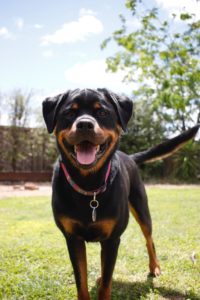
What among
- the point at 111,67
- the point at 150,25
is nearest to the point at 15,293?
the point at 150,25

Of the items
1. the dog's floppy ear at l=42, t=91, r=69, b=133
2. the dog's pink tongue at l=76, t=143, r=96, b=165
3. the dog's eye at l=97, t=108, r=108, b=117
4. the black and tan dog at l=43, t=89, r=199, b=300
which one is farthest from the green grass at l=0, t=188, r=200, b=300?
the dog's eye at l=97, t=108, r=108, b=117

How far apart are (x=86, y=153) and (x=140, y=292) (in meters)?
1.61

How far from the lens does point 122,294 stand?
143 inches

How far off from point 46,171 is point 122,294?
53.8 ft

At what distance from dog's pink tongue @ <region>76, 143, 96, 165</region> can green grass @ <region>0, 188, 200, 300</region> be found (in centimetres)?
143

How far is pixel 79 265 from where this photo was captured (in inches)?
124

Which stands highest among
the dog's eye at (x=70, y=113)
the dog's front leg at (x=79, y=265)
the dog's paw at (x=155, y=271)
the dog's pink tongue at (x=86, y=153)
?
the dog's eye at (x=70, y=113)

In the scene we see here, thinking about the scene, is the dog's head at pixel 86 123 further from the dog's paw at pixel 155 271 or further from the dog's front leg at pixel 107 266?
the dog's paw at pixel 155 271

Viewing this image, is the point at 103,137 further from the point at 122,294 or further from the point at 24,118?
the point at 24,118

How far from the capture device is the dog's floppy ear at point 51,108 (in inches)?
124

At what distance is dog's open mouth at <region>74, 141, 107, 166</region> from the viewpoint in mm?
2924

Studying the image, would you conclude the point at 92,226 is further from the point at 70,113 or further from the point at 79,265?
the point at 70,113

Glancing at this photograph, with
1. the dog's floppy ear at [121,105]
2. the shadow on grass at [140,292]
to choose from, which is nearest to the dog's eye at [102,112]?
the dog's floppy ear at [121,105]

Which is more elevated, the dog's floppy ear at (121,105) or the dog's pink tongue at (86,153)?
the dog's floppy ear at (121,105)
